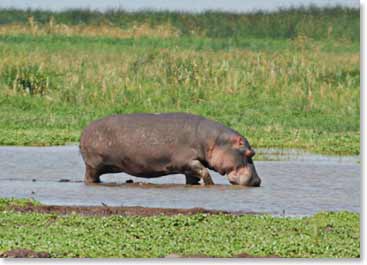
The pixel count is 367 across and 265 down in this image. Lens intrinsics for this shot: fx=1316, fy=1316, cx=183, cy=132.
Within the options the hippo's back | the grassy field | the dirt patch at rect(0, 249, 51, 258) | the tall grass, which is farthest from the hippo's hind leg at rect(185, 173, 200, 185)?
the tall grass

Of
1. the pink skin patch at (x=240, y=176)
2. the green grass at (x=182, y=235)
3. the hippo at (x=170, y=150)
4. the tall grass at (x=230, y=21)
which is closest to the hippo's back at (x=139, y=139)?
the hippo at (x=170, y=150)

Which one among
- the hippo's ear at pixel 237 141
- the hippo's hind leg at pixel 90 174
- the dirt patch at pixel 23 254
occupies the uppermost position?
the dirt patch at pixel 23 254

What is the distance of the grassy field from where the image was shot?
16156 mm

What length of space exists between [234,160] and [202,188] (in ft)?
1.45

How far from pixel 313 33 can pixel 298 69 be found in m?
2.07

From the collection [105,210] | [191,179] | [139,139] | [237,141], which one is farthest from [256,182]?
[105,210]

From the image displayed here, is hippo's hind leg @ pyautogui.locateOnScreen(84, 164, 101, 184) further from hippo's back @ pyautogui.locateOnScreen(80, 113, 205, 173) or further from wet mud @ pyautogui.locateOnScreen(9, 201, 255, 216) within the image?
wet mud @ pyautogui.locateOnScreen(9, 201, 255, 216)

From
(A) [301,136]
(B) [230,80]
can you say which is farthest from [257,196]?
(B) [230,80]

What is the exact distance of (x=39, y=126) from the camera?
16031mm

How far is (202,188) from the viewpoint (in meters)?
11.6

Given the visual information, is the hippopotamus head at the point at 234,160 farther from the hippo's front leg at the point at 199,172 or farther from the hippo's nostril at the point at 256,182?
the hippo's front leg at the point at 199,172

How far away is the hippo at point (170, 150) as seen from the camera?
11.8 metres

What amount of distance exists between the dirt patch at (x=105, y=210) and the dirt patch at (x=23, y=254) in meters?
1.92

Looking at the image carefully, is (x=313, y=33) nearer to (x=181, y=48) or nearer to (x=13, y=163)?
(x=181, y=48)
